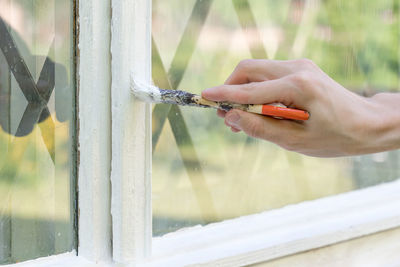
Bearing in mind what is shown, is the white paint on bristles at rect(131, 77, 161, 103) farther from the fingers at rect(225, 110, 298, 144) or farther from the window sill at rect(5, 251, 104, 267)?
the window sill at rect(5, 251, 104, 267)

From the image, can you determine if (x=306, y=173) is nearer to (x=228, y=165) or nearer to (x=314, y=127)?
(x=228, y=165)

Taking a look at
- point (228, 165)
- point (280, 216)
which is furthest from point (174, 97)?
point (280, 216)

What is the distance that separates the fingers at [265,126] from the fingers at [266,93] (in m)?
0.02

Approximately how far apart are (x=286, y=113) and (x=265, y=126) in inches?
1.2

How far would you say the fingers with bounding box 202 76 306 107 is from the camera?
0.63 meters

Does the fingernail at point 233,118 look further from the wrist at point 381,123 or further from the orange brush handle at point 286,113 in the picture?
the wrist at point 381,123

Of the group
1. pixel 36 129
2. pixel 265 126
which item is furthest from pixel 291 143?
pixel 36 129

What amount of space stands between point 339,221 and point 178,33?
1.47 ft

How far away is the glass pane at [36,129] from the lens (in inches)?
27.2

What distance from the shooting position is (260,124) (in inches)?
25.2

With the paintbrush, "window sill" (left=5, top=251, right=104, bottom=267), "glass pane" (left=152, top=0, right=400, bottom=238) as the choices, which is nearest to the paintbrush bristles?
the paintbrush

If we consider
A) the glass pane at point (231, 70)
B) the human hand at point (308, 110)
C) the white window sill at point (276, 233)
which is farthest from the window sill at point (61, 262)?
the human hand at point (308, 110)

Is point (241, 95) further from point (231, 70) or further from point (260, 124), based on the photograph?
point (231, 70)

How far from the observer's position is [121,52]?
72cm
